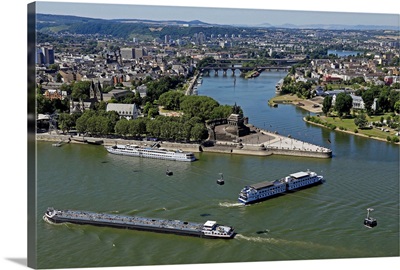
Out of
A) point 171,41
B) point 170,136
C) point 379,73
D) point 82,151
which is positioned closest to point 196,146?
point 170,136

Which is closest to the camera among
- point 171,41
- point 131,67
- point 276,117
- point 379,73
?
point 276,117

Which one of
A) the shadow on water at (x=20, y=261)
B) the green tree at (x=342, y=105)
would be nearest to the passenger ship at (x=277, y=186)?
the shadow on water at (x=20, y=261)

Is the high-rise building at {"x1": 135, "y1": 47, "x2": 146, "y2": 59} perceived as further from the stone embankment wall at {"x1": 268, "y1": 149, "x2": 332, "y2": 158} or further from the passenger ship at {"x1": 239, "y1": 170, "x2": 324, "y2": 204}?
the passenger ship at {"x1": 239, "y1": 170, "x2": 324, "y2": 204}

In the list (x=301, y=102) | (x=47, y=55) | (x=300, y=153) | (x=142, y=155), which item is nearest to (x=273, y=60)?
(x=47, y=55)

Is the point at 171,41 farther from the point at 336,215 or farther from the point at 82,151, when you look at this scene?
the point at 336,215

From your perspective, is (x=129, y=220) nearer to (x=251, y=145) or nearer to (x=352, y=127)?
(x=251, y=145)

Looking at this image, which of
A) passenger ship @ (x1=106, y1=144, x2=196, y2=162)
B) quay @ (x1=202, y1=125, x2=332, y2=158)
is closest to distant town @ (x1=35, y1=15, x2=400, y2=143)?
quay @ (x1=202, y1=125, x2=332, y2=158)

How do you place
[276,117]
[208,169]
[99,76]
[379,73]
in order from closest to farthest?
[208,169], [276,117], [99,76], [379,73]
